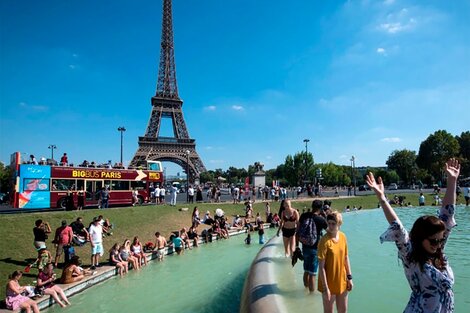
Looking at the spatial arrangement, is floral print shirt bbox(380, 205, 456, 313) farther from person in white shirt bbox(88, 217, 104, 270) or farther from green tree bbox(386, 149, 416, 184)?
green tree bbox(386, 149, 416, 184)

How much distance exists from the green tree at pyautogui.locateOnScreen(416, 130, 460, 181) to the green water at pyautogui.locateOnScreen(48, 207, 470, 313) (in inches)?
3518

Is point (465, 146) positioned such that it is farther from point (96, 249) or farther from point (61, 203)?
point (96, 249)

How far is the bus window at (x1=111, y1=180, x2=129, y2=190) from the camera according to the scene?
1067 inches

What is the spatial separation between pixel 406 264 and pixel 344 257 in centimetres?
227

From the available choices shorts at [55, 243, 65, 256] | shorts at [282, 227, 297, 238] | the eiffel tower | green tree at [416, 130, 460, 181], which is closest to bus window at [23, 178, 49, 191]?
shorts at [55, 243, 65, 256]

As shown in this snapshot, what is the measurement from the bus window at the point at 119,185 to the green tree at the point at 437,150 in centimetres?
8610

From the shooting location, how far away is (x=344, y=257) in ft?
17.0

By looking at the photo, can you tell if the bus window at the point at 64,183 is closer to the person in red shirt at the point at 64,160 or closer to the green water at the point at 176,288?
the person in red shirt at the point at 64,160

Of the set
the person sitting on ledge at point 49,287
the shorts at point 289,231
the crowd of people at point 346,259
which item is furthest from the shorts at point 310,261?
the person sitting on ledge at point 49,287

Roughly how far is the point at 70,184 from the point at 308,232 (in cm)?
2173

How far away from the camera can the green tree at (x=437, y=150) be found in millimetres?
93438

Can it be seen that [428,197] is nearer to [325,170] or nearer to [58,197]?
[58,197]

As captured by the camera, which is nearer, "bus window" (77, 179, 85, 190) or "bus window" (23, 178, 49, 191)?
"bus window" (23, 178, 49, 191)

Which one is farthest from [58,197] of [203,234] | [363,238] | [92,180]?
[363,238]
